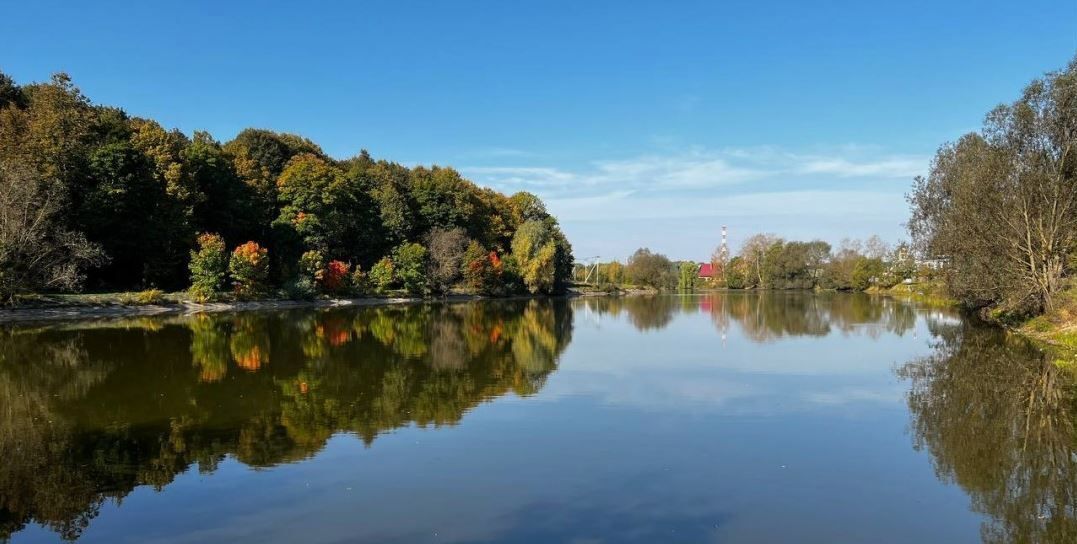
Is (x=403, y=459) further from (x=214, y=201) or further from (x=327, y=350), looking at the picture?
(x=214, y=201)

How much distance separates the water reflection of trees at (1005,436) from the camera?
760 cm

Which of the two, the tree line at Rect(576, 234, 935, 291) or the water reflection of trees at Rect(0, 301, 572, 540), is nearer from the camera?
A: the water reflection of trees at Rect(0, 301, 572, 540)

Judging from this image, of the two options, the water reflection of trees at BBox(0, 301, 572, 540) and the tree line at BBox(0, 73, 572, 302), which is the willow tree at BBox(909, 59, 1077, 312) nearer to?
the water reflection of trees at BBox(0, 301, 572, 540)

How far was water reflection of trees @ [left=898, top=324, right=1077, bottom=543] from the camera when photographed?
7.60 meters

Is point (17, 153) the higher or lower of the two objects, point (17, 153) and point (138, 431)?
the higher

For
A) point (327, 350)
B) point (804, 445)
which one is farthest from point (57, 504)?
point (327, 350)

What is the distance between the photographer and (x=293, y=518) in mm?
7355

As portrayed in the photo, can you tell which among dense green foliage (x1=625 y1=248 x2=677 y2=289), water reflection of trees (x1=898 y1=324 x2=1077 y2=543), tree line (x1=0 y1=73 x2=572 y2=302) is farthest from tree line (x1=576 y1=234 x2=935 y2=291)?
water reflection of trees (x1=898 y1=324 x2=1077 y2=543)

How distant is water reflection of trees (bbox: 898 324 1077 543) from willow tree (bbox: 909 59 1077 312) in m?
8.58

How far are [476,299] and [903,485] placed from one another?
58.9 meters

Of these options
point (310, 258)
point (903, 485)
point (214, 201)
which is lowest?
point (903, 485)

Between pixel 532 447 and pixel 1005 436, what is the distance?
25.4 feet

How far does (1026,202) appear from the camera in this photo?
2659cm

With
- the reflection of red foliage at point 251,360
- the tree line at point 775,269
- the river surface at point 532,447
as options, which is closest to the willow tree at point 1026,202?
the river surface at point 532,447
